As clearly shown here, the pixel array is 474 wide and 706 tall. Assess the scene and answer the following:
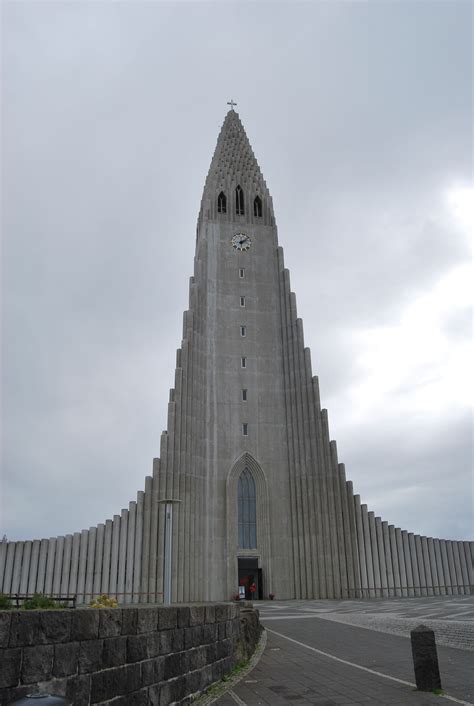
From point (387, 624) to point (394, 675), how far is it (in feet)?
27.9

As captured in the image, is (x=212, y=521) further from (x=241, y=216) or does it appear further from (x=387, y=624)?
(x=241, y=216)

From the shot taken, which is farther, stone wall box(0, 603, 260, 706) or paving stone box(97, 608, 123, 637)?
paving stone box(97, 608, 123, 637)

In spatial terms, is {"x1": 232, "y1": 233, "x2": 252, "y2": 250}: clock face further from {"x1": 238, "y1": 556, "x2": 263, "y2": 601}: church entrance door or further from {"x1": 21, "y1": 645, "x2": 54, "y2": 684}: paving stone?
{"x1": 21, "y1": 645, "x2": 54, "y2": 684}: paving stone

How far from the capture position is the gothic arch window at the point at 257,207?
49719mm

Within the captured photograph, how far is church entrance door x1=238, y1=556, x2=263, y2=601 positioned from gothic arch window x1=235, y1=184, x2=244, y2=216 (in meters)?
27.7

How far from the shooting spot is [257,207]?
50188 mm

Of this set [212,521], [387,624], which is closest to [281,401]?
[212,521]

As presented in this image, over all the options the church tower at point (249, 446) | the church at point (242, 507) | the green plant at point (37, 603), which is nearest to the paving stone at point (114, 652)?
the green plant at point (37, 603)

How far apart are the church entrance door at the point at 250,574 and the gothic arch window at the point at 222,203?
90.7 feet

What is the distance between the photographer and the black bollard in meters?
8.35

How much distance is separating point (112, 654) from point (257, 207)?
154 ft

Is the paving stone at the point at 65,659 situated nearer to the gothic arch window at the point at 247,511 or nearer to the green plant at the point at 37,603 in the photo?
the green plant at the point at 37,603

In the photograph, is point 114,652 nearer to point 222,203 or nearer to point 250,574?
point 250,574

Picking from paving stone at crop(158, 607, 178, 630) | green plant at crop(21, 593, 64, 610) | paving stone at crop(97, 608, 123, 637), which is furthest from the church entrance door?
paving stone at crop(97, 608, 123, 637)
